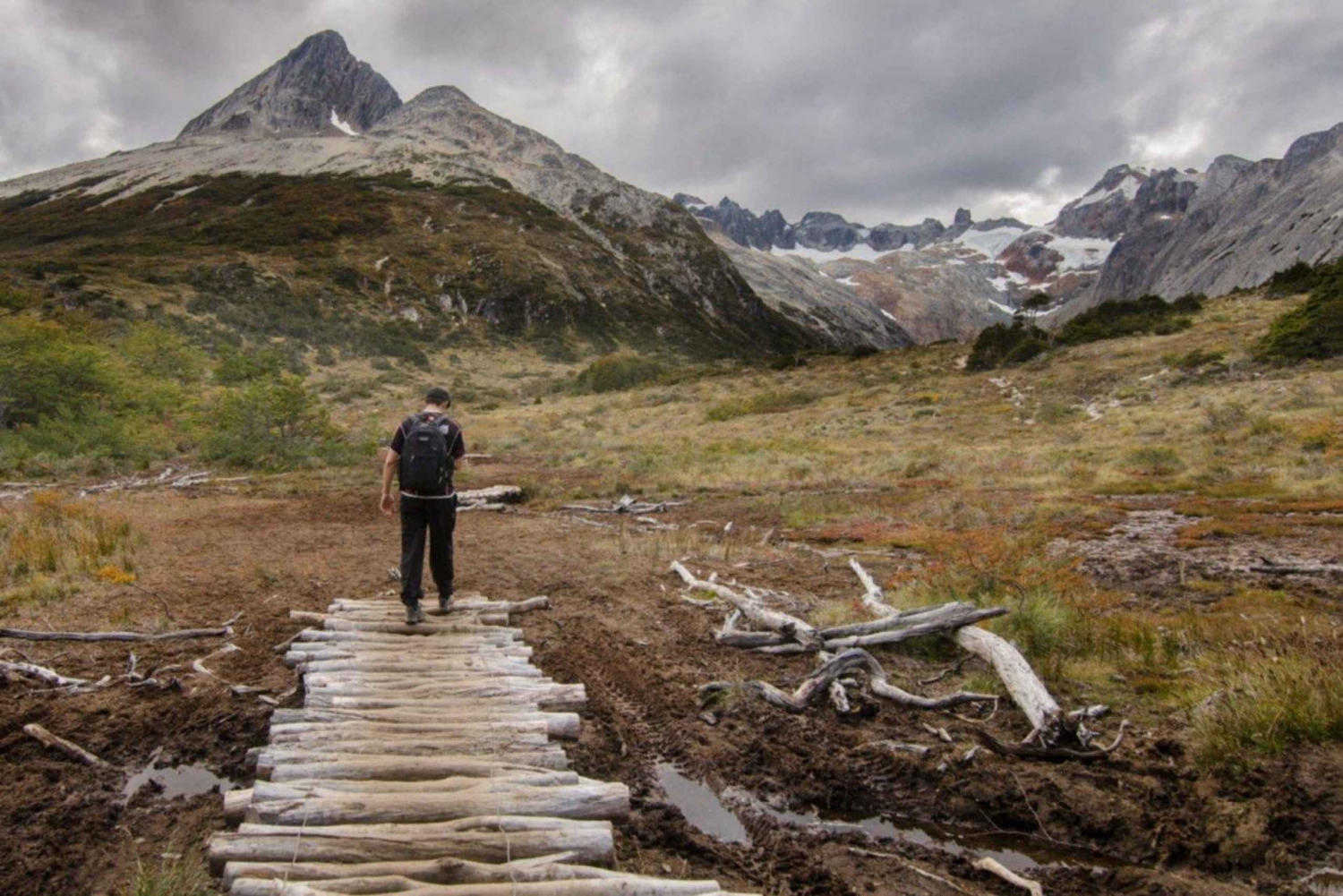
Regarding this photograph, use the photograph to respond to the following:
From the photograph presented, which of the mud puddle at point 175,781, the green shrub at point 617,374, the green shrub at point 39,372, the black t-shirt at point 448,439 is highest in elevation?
the green shrub at point 617,374

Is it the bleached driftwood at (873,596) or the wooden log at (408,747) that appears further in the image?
the bleached driftwood at (873,596)

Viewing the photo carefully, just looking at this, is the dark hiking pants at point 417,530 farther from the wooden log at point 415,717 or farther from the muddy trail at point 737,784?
the wooden log at point 415,717

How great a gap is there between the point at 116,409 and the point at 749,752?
86.6ft

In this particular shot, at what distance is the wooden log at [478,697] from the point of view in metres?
4.42

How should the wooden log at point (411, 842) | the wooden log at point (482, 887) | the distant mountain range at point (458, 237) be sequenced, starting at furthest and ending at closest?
the distant mountain range at point (458, 237) < the wooden log at point (411, 842) < the wooden log at point (482, 887)

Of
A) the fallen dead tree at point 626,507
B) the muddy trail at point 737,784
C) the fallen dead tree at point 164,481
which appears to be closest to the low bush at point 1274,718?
the muddy trail at point 737,784

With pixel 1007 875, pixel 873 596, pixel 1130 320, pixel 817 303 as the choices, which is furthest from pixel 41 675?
pixel 817 303

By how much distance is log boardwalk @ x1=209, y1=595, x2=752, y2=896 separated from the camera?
2764 mm

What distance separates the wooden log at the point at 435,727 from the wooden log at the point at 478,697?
249 mm

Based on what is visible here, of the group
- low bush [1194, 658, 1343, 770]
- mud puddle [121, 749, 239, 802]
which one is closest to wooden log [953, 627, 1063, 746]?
low bush [1194, 658, 1343, 770]

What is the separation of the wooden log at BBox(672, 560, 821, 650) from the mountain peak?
154 metres

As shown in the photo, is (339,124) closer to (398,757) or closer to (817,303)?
(817,303)

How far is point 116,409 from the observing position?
22406 mm

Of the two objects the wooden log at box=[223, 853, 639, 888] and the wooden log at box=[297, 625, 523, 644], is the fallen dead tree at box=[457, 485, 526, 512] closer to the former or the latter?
the wooden log at box=[297, 625, 523, 644]
